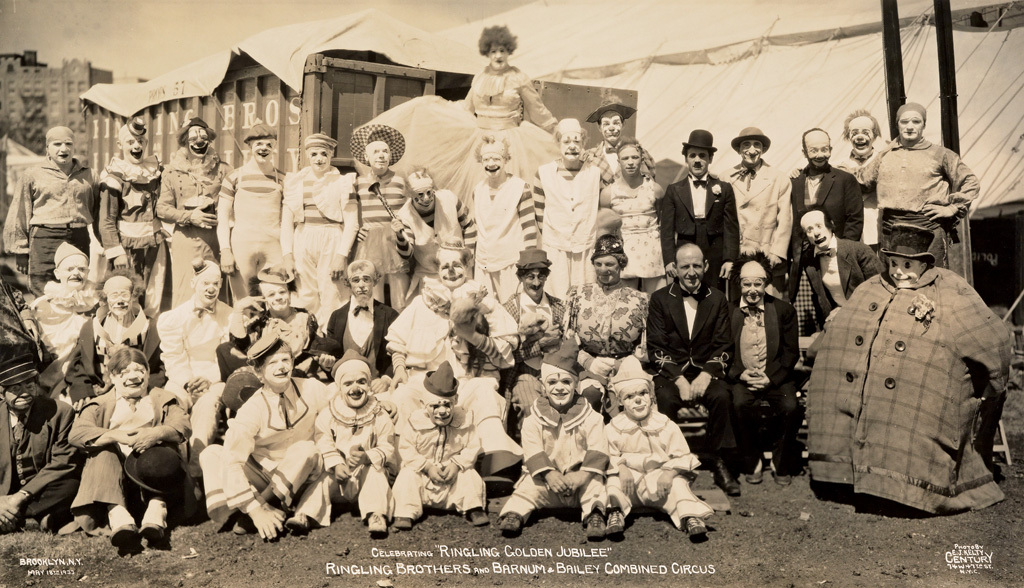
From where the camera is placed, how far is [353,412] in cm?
468

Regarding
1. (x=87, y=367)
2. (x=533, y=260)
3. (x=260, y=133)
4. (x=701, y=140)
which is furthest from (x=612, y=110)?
(x=87, y=367)

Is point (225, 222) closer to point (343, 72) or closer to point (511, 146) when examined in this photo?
point (343, 72)

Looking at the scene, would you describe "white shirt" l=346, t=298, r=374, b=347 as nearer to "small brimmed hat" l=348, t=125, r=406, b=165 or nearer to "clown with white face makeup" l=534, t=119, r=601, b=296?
"small brimmed hat" l=348, t=125, r=406, b=165

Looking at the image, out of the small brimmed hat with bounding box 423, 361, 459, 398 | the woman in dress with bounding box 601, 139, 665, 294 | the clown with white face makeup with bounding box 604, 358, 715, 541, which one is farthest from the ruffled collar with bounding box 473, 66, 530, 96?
the clown with white face makeup with bounding box 604, 358, 715, 541

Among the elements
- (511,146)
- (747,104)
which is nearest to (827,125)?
(747,104)

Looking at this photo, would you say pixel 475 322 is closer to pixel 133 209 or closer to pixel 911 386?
pixel 911 386

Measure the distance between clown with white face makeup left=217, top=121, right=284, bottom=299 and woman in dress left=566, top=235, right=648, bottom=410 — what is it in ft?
6.66

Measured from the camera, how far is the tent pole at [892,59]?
5.98 metres

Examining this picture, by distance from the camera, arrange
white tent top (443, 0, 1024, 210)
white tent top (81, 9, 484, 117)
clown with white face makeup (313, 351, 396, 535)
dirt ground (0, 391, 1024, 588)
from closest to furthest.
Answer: dirt ground (0, 391, 1024, 588) < clown with white face makeup (313, 351, 396, 535) < white tent top (81, 9, 484, 117) < white tent top (443, 0, 1024, 210)

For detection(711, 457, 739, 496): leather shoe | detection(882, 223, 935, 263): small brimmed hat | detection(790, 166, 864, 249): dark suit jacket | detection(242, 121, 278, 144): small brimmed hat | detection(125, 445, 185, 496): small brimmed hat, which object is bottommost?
detection(711, 457, 739, 496): leather shoe

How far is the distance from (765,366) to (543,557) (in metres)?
1.72

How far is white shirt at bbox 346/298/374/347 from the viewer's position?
521 cm

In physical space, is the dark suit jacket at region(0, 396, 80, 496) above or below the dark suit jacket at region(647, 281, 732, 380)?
below

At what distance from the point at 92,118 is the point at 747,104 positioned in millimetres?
5356
